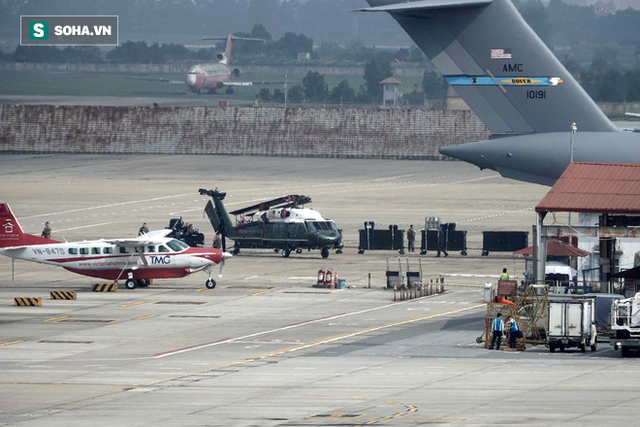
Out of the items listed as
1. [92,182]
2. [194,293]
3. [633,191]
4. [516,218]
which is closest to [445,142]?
Answer: [92,182]

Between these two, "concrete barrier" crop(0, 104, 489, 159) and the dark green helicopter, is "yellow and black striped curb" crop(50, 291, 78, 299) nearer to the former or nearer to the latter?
the dark green helicopter

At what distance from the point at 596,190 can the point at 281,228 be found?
1041 inches

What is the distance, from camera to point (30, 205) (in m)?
90.3

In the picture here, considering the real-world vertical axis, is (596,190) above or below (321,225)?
above

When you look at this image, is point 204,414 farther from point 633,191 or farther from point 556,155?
point 556,155

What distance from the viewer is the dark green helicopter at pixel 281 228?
65250 millimetres

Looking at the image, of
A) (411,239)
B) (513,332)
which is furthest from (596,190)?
(411,239)

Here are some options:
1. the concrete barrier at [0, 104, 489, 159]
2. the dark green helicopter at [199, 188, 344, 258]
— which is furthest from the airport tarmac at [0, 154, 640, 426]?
the concrete barrier at [0, 104, 489, 159]

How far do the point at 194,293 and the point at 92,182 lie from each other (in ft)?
189

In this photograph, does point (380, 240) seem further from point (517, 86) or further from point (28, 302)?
point (28, 302)

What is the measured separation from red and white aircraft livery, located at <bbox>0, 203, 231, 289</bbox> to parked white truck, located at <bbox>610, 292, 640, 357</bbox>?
70.7 ft

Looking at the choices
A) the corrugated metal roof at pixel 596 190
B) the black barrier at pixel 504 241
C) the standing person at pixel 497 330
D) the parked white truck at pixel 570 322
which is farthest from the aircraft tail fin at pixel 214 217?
the parked white truck at pixel 570 322

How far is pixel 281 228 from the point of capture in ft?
215

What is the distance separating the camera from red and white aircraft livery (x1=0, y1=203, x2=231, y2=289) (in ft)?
176
